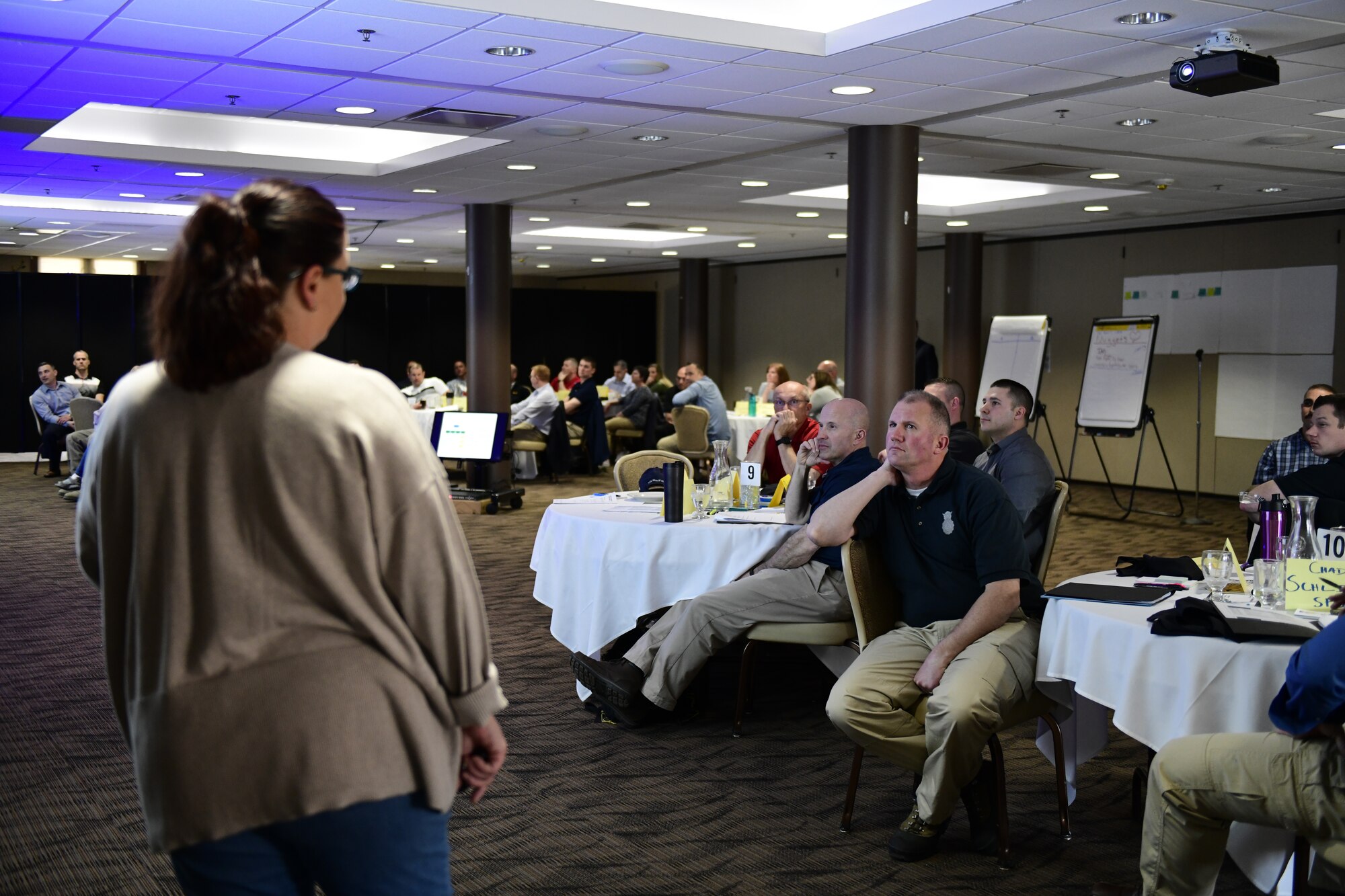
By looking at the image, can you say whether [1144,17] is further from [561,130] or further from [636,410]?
[636,410]

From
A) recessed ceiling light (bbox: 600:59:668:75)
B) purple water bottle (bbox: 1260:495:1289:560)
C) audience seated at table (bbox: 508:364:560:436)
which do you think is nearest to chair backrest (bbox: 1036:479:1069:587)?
purple water bottle (bbox: 1260:495:1289:560)

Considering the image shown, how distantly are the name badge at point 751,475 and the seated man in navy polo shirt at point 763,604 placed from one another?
398mm

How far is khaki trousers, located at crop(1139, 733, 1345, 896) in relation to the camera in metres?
2.51

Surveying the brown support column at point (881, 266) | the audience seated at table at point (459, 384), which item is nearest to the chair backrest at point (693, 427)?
the audience seated at table at point (459, 384)

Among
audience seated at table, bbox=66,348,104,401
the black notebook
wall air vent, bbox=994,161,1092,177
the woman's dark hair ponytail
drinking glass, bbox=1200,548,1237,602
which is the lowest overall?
the black notebook

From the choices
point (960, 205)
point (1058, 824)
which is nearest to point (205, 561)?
point (1058, 824)

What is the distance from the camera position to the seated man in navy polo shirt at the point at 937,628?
334 cm

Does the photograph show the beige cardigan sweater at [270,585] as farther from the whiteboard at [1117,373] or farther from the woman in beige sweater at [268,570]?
the whiteboard at [1117,373]

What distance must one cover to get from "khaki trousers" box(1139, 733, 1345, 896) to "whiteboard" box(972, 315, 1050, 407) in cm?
1041

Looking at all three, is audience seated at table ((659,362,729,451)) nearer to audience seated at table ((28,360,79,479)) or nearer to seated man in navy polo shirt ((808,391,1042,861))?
audience seated at table ((28,360,79,479))

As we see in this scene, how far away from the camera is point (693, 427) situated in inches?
481

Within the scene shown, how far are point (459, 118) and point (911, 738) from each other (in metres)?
5.42

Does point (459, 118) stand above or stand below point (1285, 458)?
above

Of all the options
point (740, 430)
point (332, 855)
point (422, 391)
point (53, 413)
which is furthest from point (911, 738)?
point (53, 413)
